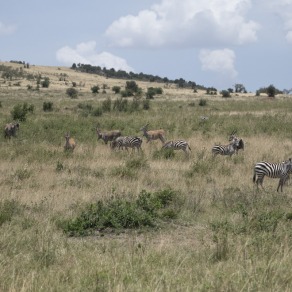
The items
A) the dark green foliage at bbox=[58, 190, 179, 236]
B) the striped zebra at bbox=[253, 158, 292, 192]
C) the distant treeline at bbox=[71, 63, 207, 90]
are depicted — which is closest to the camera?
the dark green foliage at bbox=[58, 190, 179, 236]

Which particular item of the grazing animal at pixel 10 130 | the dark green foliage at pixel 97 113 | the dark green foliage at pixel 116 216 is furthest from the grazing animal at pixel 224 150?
the dark green foliage at pixel 97 113

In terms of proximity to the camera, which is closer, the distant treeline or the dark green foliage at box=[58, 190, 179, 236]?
the dark green foliage at box=[58, 190, 179, 236]

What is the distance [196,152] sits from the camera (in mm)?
18734

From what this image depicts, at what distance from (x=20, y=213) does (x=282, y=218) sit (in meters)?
4.74

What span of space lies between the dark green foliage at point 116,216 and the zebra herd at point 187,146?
4.03 metres

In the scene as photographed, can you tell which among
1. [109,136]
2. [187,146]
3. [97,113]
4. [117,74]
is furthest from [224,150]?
Result: [117,74]

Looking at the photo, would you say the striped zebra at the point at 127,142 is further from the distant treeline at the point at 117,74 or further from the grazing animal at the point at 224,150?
the distant treeline at the point at 117,74

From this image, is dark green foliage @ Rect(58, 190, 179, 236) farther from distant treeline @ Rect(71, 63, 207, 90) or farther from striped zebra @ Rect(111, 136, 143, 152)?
distant treeline @ Rect(71, 63, 207, 90)

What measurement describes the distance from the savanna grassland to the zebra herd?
492 mm

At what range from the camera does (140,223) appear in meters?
8.07

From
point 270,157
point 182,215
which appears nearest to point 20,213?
point 182,215

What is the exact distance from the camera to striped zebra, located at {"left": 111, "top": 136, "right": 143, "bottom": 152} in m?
20.3

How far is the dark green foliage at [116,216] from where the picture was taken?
7770 mm

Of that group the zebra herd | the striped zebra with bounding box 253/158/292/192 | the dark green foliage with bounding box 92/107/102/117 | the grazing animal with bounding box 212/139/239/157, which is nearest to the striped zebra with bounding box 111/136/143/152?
the zebra herd
